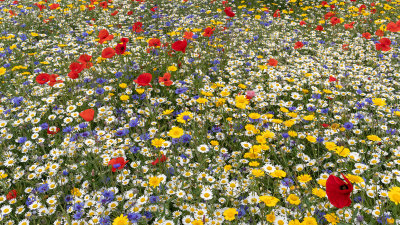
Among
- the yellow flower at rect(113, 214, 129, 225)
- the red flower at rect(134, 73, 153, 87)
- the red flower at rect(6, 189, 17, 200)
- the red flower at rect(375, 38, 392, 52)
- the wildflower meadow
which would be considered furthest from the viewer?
the red flower at rect(375, 38, 392, 52)

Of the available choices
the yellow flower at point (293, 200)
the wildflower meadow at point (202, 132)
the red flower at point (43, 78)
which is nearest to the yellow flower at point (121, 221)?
the wildflower meadow at point (202, 132)

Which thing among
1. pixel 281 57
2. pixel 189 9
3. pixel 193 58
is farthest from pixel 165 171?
pixel 189 9

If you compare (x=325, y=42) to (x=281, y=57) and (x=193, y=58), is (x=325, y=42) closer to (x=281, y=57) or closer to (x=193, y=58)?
(x=281, y=57)

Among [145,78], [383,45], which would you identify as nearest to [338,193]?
[145,78]

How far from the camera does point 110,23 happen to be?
6.38 m

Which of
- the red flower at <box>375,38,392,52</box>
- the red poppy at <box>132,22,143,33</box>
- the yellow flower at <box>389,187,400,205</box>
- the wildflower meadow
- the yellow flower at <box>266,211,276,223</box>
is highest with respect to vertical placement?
the red poppy at <box>132,22,143,33</box>

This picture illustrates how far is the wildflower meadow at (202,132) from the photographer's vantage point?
2193mm

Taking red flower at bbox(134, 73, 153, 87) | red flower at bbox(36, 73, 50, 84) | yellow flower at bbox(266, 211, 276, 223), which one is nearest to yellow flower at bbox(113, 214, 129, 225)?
→ yellow flower at bbox(266, 211, 276, 223)

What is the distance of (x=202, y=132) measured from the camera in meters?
2.96

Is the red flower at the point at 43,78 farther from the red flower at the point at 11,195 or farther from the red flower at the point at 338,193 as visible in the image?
the red flower at the point at 338,193

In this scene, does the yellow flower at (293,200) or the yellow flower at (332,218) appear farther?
the yellow flower at (293,200)

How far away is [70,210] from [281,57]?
3.92 meters

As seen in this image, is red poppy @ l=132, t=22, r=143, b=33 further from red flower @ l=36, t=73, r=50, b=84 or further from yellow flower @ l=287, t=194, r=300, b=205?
yellow flower @ l=287, t=194, r=300, b=205

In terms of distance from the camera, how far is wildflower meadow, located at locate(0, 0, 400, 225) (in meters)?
2.19
